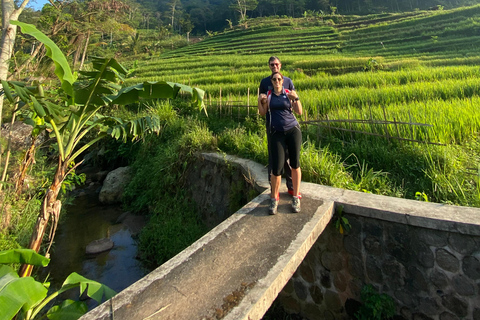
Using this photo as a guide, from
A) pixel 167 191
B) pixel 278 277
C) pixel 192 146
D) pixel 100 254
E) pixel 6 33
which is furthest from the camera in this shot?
pixel 167 191

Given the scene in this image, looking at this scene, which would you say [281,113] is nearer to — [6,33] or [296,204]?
[296,204]

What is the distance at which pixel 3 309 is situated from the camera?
5.13ft

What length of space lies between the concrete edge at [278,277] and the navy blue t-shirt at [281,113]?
3.08ft

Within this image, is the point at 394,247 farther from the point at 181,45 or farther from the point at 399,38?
the point at 181,45

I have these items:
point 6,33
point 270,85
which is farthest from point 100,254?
point 270,85

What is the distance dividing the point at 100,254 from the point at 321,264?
3.91m

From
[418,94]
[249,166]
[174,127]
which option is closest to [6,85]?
[249,166]

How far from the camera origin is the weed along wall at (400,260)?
7.98 feet

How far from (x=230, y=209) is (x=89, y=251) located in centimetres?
269

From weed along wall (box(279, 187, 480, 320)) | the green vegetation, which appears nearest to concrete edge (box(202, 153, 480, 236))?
weed along wall (box(279, 187, 480, 320))

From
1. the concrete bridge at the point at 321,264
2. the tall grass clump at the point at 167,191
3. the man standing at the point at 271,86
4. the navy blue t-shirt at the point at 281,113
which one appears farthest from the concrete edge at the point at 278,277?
the tall grass clump at the point at 167,191

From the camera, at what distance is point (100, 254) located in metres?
5.04

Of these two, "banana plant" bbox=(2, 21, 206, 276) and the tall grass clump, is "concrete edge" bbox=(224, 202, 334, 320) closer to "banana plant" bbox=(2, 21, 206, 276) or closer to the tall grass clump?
"banana plant" bbox=(2, 21, 206, 276)

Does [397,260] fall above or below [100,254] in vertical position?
above
